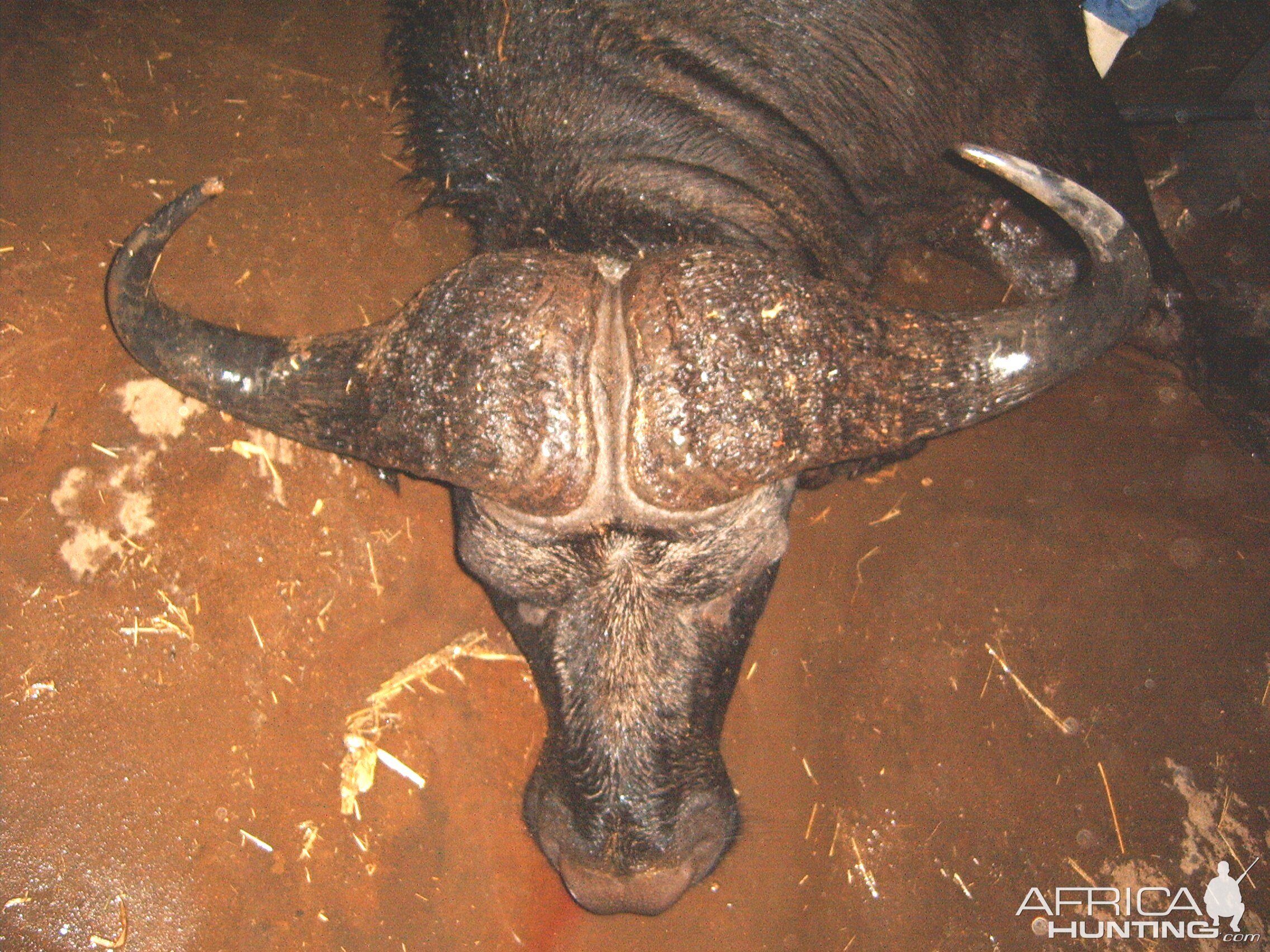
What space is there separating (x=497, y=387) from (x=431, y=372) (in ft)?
0.61

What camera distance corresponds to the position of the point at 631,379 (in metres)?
2.21

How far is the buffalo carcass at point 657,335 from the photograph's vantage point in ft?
7.04

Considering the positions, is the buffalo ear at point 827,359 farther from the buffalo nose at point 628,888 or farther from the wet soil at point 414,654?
the wet soil at point 414,654

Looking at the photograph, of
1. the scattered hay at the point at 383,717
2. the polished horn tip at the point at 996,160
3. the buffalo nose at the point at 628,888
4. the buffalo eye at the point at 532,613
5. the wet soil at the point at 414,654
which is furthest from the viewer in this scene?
the scattered hay at the point at 383,717

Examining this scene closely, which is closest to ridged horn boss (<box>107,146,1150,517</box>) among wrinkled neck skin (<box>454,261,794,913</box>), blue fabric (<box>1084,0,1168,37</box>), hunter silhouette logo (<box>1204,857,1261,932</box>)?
wrinkled neck skin (<box>454,261,794,913</box>)

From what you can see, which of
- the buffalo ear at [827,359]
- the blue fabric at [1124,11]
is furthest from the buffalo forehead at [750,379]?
the blue fabric at [1124,11]

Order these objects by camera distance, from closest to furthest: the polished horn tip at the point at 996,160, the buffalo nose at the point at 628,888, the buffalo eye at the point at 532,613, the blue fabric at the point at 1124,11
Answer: the polished horn tip at the point at 996,160 < the buffalo nose at the point at 628,888 < the buffalo eye at the point at 532,613 < the blue fabric at the point at 1124,11

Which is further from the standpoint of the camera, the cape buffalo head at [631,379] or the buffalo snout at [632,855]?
the buffalo snout at [632,855]

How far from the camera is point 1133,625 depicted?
3.69 metres

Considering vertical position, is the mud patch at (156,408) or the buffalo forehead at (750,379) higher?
the buffalo forehead at (750,379)

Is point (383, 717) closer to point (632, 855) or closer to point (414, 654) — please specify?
point (414, 654)

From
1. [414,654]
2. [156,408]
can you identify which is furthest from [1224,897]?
[156,408]

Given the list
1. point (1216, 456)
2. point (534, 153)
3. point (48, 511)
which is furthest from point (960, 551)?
point (48, 511)
